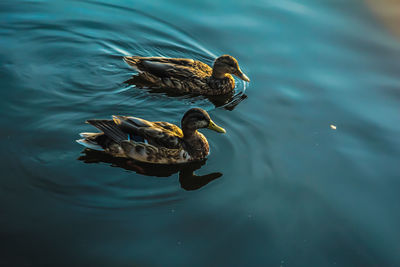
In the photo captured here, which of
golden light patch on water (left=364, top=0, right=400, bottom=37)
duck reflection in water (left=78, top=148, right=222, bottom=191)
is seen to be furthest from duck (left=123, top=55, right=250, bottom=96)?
golden light patch on water (left=364, top=0, right=400, bottom=37)

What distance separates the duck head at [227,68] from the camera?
27.6 ft

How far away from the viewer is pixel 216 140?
6.93 m

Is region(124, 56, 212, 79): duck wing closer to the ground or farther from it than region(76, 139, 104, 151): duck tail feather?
farther from it

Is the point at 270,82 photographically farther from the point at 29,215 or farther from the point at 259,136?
the point at 29,215

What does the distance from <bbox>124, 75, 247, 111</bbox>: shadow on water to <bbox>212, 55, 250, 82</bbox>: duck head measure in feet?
1.07

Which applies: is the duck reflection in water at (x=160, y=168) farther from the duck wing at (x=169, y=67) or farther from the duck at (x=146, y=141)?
the duck wing at (x=169, y=67)

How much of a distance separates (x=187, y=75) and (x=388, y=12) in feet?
17.6

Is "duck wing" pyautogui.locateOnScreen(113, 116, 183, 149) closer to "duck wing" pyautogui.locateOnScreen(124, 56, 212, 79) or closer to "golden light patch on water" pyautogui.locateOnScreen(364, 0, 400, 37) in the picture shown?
"duck wing" pyautogui.locateOnScreen(124, 56, 212, 79)

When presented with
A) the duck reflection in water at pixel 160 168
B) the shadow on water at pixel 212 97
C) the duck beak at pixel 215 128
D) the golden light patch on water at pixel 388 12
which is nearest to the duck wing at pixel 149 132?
the duck reflection in water at pixel 160 168

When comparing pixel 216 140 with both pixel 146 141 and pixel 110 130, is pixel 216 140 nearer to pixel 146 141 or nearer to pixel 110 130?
pixel 146 141

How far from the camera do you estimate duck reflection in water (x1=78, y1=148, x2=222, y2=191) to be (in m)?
6.18

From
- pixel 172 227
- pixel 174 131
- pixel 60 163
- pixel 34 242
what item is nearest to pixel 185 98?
pixel 174 131

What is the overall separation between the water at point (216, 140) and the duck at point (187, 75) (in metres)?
0.30

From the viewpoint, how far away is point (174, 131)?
21.9 ft
